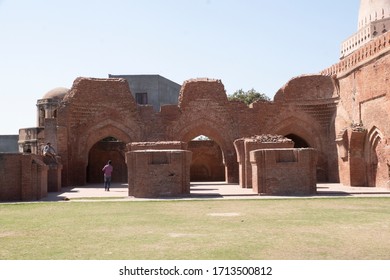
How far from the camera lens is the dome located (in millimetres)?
41500

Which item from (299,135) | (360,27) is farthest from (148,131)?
(360,27)

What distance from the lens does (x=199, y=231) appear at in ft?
25.4

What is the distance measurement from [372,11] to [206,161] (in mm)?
22907

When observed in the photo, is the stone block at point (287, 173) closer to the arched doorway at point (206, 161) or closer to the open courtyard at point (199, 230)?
the open courtyard at point (199, 230)

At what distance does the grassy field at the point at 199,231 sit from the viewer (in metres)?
→ 5.88

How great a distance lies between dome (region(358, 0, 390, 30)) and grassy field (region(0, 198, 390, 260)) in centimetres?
3318

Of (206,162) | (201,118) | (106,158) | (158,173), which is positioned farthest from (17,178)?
(206,162)

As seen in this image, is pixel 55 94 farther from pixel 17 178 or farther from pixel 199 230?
pixel 199 230

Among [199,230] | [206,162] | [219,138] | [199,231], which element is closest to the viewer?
[199,231]

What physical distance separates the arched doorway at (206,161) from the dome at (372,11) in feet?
69.5

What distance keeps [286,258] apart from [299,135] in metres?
20.1

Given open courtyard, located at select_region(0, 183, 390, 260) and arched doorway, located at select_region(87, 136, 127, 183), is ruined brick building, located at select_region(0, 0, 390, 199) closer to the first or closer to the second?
arched doorway, located at select_region(87, 136, 127, 183)

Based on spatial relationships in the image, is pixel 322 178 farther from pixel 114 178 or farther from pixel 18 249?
pixel 18 249

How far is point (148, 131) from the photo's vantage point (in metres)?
24.3
